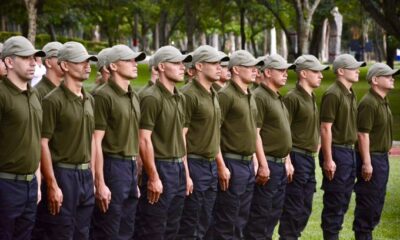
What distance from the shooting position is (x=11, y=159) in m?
7.72

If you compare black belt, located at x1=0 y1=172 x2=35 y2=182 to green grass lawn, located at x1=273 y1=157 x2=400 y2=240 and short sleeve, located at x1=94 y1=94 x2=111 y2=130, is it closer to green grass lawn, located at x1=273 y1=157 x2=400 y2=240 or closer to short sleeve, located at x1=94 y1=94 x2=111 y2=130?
short sleeve, located at x1=94 y1=94 x2=111 y2=130

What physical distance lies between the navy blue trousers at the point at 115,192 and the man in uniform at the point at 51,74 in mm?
905

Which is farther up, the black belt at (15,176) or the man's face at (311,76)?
the man's face at (311,76)

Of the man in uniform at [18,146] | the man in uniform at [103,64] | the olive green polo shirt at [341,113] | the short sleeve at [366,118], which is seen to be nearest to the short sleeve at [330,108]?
the olive green polo shirt at [341,113]

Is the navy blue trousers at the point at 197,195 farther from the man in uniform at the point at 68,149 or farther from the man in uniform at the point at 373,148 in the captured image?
the man in uniform at the point at 373,148

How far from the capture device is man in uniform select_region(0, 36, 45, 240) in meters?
7.69

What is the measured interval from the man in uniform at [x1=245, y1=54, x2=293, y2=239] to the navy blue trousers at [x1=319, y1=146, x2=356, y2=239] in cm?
77

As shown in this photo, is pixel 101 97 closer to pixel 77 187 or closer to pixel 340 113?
pixel 77 187

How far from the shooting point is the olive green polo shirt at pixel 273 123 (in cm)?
1035

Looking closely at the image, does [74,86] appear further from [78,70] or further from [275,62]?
[275,62]

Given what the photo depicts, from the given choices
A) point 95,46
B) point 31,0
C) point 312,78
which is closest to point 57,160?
point 312,78

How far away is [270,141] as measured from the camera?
34.1 feet

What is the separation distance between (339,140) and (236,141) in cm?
154

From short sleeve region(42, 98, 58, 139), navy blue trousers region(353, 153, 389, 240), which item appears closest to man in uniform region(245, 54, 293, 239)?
navy blue trousers region(353, 153, 389, 240)
